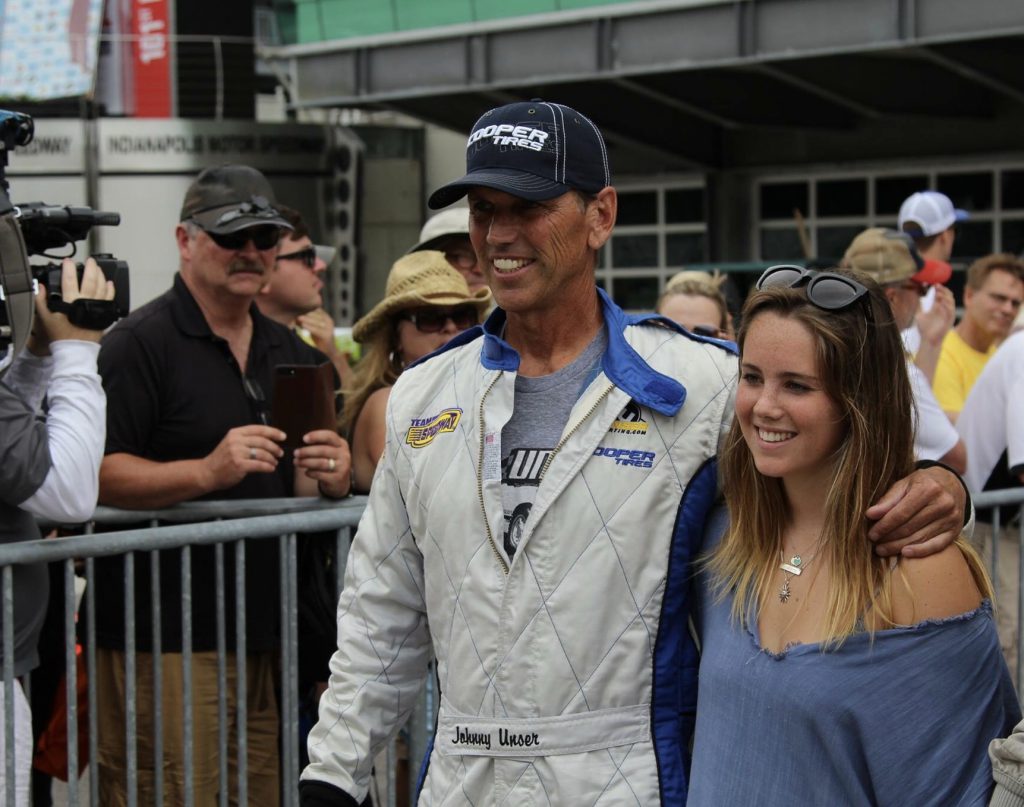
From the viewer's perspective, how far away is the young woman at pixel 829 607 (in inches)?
97.4

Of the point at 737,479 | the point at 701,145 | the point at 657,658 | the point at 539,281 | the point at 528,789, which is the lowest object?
the point at 528,789

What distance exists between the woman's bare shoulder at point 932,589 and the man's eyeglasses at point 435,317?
2.70 metres

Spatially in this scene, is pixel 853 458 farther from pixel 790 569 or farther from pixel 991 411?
pixel 991 411

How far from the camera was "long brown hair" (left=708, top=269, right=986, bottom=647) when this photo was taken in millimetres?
2529

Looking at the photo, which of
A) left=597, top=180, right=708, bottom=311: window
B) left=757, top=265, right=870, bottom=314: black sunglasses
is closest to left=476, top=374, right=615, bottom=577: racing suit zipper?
left=757, top=265, right=870, bottom=314: black sunglasses

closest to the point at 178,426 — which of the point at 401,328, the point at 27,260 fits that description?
the point at 401,328

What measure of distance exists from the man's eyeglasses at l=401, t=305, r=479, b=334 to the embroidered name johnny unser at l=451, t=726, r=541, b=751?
2.31 m

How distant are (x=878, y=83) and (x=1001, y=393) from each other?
15025mm

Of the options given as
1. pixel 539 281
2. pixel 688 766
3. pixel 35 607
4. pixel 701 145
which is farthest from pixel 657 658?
pixel 701 145

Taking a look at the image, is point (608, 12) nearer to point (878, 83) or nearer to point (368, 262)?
point (878, 83)

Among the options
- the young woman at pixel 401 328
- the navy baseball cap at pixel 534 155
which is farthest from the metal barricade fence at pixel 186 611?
the navy baseball cap at pixel 534 155

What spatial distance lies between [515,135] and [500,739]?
114cm

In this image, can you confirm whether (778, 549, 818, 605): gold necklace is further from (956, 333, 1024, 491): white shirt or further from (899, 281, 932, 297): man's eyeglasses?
(899, 281, 932, 297): man's eyeglasses

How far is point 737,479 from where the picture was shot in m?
2.74
